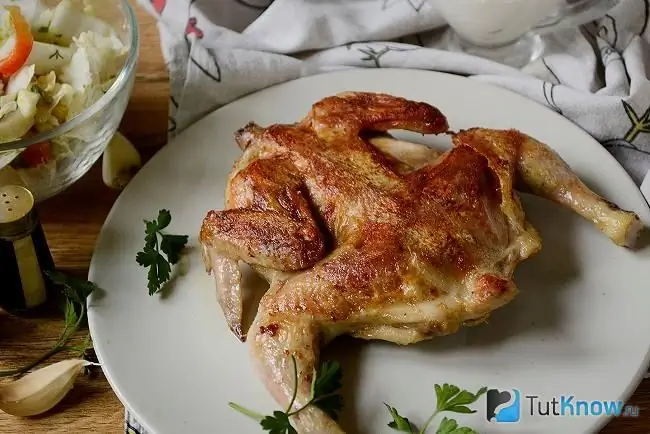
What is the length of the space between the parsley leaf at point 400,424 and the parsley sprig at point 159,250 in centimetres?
57

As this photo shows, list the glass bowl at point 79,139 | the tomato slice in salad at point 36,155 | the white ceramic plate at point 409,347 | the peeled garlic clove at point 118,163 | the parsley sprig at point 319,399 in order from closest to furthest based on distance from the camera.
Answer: the parsley sprig at point 319,399 < the white ceramic plate at point 409,347 < the glass bowl at point 79,139 < the tomato slice in salad at point 36,155 < the peeled garlic clove at point 118,163

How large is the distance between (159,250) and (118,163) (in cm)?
33

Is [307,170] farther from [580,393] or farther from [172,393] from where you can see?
[580,393]

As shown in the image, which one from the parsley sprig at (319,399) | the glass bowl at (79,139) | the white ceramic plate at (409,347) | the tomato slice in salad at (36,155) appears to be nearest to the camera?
the parsley sprig at (319,399)

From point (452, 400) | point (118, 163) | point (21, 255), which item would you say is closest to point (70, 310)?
point (21, 255)

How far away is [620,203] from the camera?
6.29 feet

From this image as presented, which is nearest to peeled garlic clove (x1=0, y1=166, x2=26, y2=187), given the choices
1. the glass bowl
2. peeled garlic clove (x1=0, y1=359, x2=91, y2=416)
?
the glass bowl

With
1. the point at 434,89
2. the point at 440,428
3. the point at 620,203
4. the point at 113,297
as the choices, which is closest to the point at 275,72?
the point at 434,89

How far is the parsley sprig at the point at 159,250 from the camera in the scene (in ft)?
5.85

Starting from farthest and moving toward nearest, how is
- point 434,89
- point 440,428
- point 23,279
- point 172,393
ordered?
point 434,89, point 23,279, point 172,393, point 440,428

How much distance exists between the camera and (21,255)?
1.73 m

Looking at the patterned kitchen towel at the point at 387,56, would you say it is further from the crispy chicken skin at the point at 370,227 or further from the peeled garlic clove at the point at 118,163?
the crispy chicken skin at the point at 370,227

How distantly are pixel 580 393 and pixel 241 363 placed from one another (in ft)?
2.14

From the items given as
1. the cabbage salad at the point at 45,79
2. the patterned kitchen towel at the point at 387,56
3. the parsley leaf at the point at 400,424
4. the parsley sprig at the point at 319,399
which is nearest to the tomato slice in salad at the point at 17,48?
the cabbage salad at the point at 45,79
